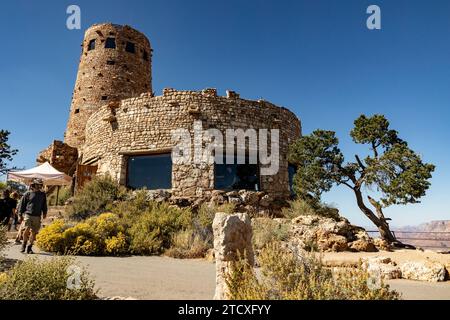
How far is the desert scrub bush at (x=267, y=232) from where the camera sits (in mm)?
8758

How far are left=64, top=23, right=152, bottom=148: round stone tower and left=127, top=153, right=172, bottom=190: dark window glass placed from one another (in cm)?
1015

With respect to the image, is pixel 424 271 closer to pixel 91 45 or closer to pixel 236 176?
pixel 236 176

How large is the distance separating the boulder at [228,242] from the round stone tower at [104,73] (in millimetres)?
20900

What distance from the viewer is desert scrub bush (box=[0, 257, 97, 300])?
11.4 ft

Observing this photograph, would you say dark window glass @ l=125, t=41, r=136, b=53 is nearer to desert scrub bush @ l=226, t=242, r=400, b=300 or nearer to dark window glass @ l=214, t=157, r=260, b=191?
dark window glass @ l=214, t=157, r=260, b=191

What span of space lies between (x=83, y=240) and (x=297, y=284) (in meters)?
6.48

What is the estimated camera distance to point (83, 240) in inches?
316

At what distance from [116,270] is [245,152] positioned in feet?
30.5

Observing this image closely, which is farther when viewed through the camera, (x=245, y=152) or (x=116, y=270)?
(x=245, y=152)

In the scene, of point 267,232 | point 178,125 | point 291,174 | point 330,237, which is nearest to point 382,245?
point 330,237

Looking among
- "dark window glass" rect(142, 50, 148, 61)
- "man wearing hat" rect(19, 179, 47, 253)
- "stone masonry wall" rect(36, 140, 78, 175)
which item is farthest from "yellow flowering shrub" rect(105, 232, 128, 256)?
"dark window glass" rect(142, 50, 148, 61)
